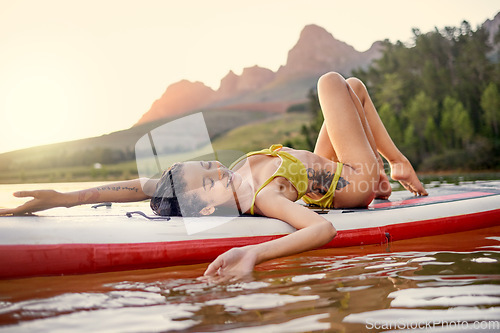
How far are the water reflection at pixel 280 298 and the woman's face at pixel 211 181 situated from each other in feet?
1.60

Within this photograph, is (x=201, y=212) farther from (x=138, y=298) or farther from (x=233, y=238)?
(x=138, y=298)

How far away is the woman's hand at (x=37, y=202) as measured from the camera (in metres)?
2.87

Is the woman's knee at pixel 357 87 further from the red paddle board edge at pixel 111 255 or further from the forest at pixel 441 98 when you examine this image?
the forest at pixel 441 98

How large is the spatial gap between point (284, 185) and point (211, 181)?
527mm

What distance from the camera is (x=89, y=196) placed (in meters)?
3.19

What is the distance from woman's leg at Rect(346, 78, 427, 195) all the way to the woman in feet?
0.04

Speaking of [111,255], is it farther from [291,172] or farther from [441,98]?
[441,98]

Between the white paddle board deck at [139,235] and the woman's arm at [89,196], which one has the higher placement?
the woman's arm at [89,196]

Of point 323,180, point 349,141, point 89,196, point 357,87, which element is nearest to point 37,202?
point 89,196

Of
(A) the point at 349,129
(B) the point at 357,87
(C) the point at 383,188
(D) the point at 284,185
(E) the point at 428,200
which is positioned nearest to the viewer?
(D) the point at 284,185

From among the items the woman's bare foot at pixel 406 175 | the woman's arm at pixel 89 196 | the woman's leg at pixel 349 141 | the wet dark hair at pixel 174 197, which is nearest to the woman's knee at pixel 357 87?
the woman's leg at pixel 349 141

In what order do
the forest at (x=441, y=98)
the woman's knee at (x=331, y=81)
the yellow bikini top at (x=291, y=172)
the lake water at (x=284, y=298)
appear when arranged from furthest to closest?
1. the forest at (x=441, y=98)
2. the woman's knee at (x=331, y=81)
3. the yellow bikini top at (x=291, y=172)
4. the lake water at (x=284, y=298)

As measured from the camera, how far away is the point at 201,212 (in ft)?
10.2

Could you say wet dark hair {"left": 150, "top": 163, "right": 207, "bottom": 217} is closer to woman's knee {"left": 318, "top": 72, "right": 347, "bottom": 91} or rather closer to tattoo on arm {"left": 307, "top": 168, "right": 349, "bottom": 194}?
tattoo on arm {"left": 307, "top": 168, "right": 349, "bottom": 194}
